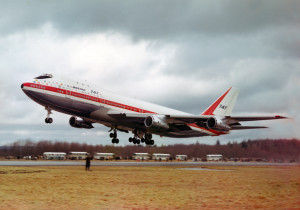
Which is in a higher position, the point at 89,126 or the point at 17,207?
the point at 89,126

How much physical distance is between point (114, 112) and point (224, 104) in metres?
26.9

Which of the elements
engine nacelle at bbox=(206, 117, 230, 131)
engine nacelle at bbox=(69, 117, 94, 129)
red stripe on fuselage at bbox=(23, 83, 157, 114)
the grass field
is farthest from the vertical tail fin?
the grass field

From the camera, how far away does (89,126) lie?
55094mm

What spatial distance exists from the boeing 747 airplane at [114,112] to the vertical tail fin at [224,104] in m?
5.12

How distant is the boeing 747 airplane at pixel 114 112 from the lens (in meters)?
41.9

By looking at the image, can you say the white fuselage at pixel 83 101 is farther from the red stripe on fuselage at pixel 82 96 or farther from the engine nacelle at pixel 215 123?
the engine nacelle at pixel 215 123

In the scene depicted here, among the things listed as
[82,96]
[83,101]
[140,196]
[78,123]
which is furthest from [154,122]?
[140,196]

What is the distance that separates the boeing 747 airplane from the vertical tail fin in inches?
202

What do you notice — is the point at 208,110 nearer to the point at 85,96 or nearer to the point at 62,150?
the point at 85,96

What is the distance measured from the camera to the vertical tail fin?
65.0m

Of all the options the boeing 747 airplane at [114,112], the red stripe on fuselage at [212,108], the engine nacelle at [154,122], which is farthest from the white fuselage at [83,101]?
the red stripe on fuselage at [212,108]

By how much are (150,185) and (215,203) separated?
8.19 meters

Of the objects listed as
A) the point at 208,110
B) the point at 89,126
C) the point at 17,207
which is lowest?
the point at 17,207

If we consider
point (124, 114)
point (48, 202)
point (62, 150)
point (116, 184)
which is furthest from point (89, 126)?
point (62, 150)
